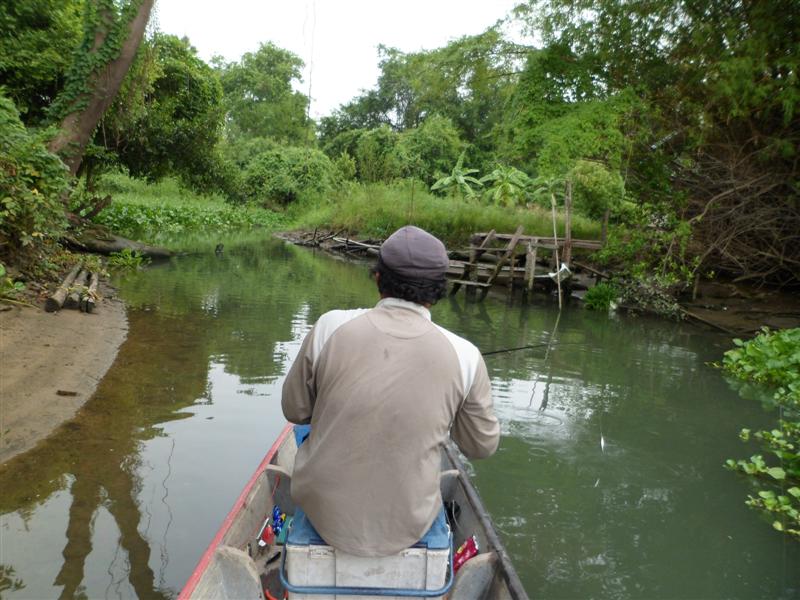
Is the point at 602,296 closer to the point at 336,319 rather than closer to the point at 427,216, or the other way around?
the point at 427,216

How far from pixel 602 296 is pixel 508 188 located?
1224 centimetres

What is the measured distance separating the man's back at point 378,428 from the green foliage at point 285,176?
37.0 metres

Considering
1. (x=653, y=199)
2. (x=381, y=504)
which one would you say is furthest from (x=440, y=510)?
(x=653, y=199)

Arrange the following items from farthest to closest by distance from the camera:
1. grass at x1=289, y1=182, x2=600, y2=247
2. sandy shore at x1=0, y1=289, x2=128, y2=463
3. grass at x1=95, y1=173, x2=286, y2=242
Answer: grass at x1=95, y1=173, x2=286, y2=242
grass at x1=289, y1=182, x2=600, y2=247
sandy shore at x1=0, y1=289, x2=128, y2=463

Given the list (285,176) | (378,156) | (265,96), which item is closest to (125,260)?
(378,156)

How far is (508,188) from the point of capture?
26.4 m

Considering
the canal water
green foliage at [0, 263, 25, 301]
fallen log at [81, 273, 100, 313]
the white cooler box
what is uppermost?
the white cooler box

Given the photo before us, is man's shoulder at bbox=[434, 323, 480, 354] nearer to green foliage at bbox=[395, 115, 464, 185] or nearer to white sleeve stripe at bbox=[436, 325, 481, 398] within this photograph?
white sleeve stripe at bbox=[436, 325, 481, 398]

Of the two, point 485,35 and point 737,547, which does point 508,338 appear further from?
point 485,35

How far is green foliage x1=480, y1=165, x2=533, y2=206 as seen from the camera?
2575cm

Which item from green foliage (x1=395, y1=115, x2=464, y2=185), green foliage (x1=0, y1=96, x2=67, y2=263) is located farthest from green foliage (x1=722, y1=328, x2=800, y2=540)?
green foliage (x1=395, y1=115, x2=464, y2=185)

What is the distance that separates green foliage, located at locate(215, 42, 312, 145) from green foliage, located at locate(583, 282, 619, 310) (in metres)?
38.7

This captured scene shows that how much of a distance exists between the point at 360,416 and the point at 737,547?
3672 mm

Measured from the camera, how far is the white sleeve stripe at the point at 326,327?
7.64ft
